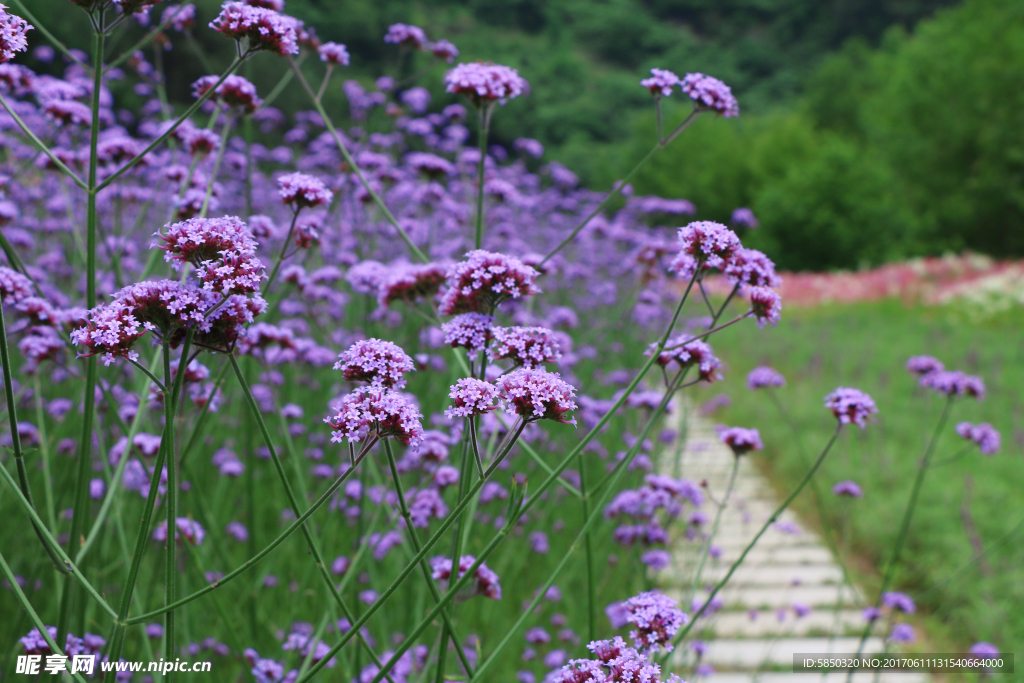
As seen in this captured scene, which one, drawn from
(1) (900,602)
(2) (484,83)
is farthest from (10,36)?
(1) (900,602)

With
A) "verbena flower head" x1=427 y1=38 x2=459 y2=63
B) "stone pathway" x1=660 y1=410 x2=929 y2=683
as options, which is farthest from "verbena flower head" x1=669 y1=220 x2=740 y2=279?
"verbena flower head" x1=427 y1=38 x2=459 y2=63

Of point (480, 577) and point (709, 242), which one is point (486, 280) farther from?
point (480, 577)

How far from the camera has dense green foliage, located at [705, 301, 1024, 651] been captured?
12.8 feet

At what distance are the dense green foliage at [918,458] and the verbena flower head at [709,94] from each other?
173 centimetres

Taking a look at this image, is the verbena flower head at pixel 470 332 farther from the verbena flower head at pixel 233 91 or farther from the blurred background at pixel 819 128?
the blurred background at pixel 819 128

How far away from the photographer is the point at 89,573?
2.29m

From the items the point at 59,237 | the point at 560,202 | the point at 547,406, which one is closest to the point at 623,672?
the point at 547,406

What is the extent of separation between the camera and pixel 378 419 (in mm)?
1071

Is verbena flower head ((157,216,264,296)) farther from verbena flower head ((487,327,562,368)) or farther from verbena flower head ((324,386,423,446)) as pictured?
verbena flower head ((487,327,562,368))

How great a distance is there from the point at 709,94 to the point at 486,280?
0.88 metres

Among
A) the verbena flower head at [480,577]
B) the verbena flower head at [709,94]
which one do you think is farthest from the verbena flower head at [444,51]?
the verbena flower head at [480,577]

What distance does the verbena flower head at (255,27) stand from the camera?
1.46 meters

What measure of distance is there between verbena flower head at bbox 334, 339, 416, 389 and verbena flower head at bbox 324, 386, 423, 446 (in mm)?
156

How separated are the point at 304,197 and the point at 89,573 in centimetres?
157
